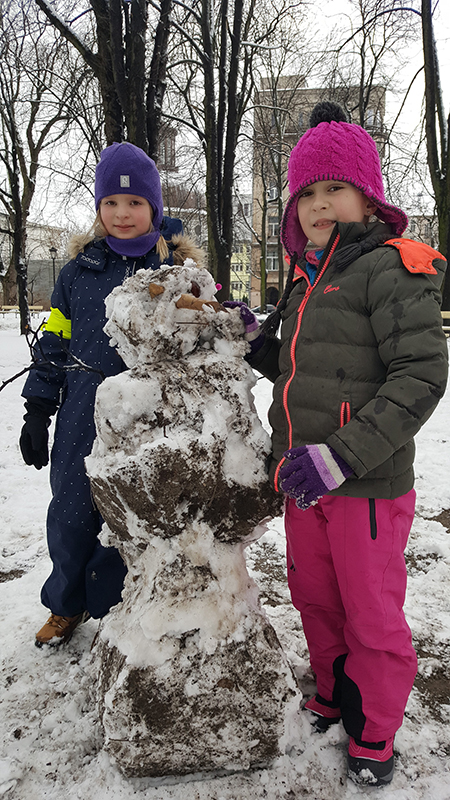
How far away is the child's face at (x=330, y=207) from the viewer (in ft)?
4.99

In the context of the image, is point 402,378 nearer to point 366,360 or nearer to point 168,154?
point 366,360

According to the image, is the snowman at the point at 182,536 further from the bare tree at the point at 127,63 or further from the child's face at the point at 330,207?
the bare tree at the point at 127,63

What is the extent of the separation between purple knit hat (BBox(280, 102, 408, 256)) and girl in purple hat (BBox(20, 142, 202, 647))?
614 millimetres

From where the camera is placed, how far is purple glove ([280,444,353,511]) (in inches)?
50.1

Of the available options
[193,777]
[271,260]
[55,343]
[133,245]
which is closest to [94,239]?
[133,245]

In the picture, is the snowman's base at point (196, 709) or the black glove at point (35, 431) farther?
the black glove at point (35, 431)

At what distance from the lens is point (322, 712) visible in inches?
64.7

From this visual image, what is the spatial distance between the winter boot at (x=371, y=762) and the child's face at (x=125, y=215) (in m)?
1.94

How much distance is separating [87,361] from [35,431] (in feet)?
1.37

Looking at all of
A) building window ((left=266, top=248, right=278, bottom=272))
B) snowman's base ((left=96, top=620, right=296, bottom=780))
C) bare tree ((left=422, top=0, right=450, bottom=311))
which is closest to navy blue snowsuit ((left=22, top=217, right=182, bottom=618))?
snowman's base ((left=96, top=620, right=296, bottom=780))

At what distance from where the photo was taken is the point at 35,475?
400cm

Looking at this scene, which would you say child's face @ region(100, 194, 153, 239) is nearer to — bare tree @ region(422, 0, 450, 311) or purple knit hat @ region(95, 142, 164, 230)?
purple knit hat @ region(95, 142, 164, 230)

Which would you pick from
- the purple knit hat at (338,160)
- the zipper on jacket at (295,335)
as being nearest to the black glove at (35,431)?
the zipper on jacket at (295,335)

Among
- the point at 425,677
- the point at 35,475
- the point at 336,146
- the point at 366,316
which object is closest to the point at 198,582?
the point at 366,316
